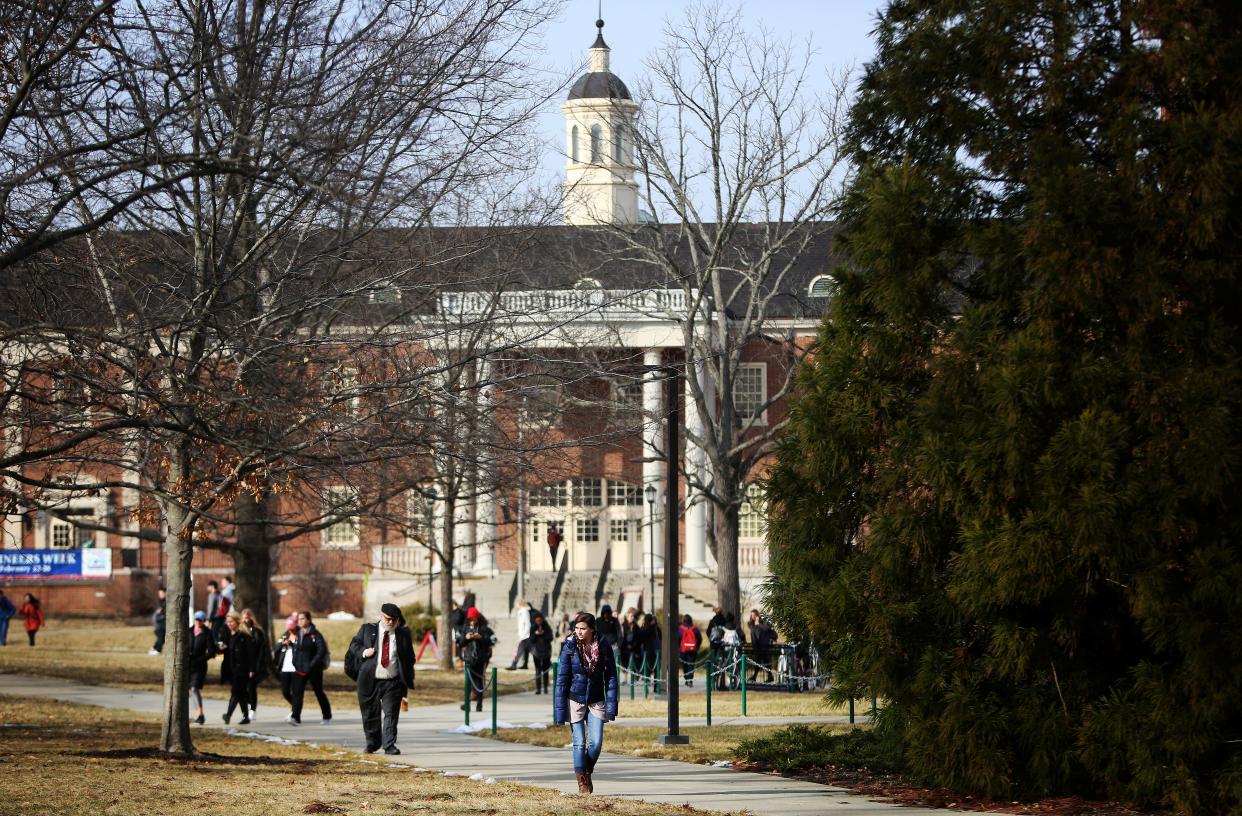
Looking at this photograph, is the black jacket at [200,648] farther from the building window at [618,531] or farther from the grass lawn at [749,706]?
the building window at [618,531]

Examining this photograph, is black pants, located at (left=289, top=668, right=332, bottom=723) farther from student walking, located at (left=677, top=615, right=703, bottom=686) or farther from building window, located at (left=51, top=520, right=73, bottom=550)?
building window, located at (left=51, top=520, right=73, bottom=550)

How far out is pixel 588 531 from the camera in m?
57.6

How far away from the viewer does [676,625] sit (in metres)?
19.6

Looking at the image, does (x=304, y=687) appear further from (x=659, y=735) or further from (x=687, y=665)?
(x=687, y=665)

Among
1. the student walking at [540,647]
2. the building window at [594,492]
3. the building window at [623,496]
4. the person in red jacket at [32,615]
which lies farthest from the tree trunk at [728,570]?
the building window at [623,496]

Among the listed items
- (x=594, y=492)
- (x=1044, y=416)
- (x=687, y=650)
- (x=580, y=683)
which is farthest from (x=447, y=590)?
(x=1044, y=416)

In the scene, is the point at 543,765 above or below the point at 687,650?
below

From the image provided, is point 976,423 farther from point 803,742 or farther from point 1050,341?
point 803,742

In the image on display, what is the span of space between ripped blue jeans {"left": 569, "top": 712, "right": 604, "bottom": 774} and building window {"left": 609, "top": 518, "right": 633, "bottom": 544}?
43.7 m

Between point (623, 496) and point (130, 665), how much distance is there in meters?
26.3

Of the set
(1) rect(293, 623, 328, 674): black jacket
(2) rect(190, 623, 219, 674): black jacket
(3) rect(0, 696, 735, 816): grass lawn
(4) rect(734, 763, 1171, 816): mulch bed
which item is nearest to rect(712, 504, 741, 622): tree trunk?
(2) rect(190, 623, 219, 674): black jacket

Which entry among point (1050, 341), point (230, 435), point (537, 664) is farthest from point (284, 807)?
point (537, 664)

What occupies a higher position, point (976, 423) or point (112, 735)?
point (976, 423)

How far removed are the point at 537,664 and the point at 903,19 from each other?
16.8 m
